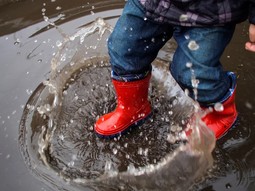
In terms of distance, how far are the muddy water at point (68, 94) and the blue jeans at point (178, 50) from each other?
215 millimetres

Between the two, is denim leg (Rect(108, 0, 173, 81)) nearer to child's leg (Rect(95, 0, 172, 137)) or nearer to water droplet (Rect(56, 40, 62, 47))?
child's leg (Rect(95, 0, 172, 137))

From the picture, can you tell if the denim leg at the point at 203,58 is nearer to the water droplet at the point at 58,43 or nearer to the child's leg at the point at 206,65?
the child's leg at the point at 206,65

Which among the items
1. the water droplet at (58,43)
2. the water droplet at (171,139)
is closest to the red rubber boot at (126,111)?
the water droplet at (171,139)

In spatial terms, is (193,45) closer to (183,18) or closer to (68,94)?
(183,18)

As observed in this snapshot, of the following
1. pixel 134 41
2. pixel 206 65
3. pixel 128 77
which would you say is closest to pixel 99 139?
pixel 128 77

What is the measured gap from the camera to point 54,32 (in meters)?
2.15

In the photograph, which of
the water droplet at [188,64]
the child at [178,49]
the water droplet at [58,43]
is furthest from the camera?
the water droplet at [58,43]

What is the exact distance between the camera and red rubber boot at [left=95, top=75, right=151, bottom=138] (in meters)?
1.65

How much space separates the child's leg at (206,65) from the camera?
1352 millimetres

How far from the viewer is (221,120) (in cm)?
165

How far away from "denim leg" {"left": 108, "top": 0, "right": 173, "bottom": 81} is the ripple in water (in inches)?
9.5

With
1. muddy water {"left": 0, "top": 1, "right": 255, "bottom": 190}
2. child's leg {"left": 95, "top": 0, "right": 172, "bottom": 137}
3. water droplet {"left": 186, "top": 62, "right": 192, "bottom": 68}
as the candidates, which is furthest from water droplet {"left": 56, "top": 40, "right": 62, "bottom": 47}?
water droplet {"left": 186, "top": 62, "right": 192, "bottom": 68}

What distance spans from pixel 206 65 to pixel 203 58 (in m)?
0.03

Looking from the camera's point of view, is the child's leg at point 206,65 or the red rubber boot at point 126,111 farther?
the red rubber boot at point 126,111
